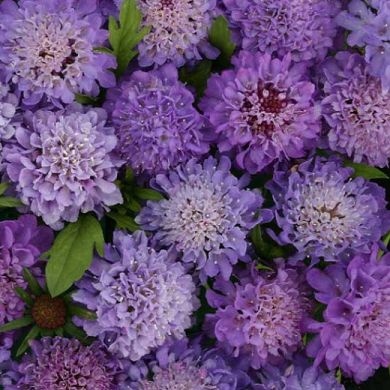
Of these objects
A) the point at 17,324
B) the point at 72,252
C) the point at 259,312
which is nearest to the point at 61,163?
the point at 72,252

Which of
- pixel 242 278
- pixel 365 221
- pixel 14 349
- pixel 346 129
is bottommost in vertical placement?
pixel 14 349

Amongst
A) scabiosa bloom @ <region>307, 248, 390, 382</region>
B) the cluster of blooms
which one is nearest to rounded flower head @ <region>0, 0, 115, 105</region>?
the cluster of blooms

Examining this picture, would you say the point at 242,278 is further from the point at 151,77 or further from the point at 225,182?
the point at 151,77

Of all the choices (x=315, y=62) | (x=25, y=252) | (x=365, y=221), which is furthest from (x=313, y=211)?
(x=25, y=252)

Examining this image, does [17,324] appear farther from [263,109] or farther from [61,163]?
[263,109]

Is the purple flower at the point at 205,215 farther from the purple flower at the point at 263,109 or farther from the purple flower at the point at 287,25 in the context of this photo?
the purple flower at the point at 287,25

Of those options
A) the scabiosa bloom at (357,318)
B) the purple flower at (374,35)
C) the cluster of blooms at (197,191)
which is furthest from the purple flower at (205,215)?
the purple flower at (374,35)

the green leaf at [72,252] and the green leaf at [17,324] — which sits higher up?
the green leaf at [72,252]
